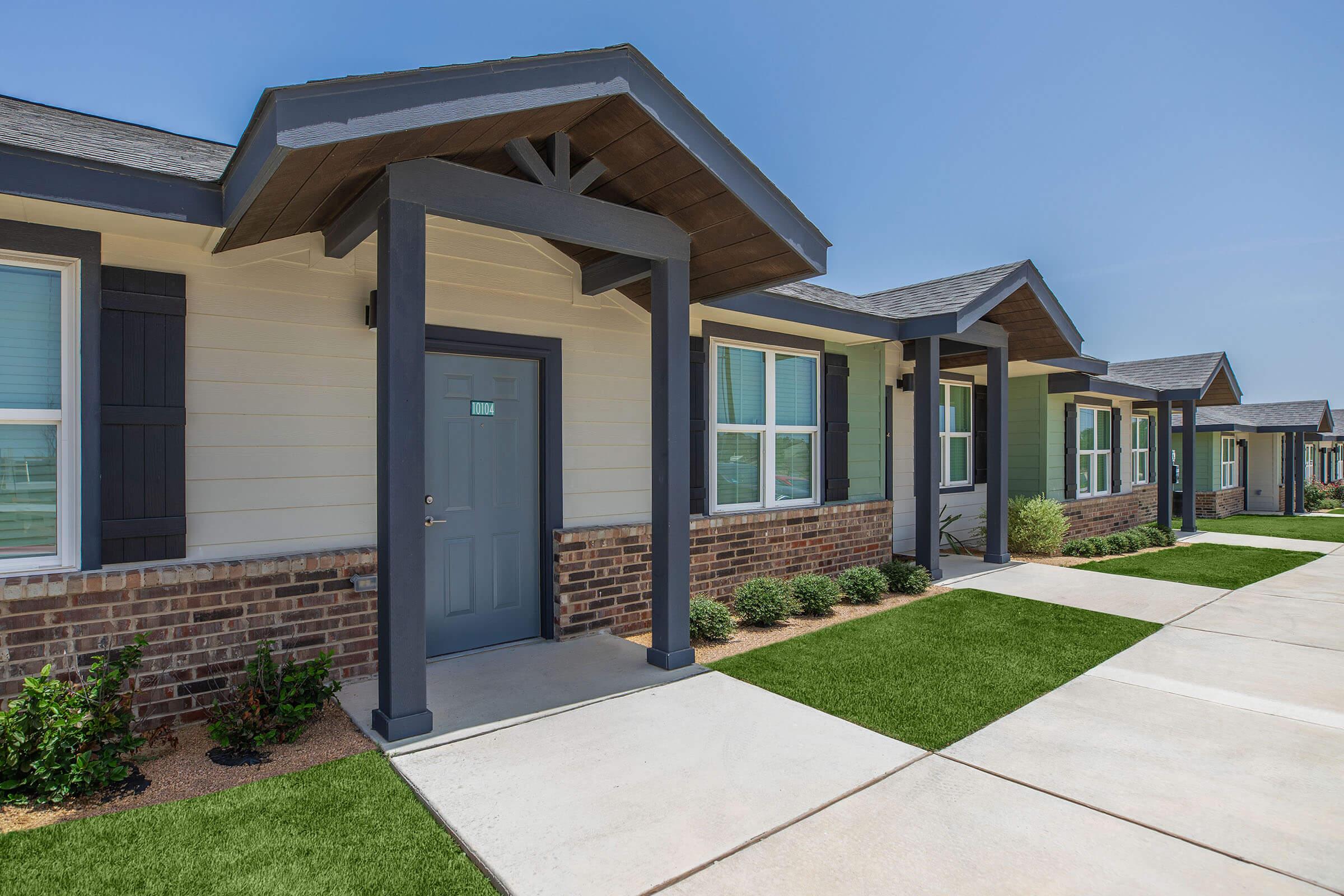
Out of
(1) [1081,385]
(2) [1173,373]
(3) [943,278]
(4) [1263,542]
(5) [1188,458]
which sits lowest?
(4) [1263,542]

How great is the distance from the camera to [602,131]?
12.5ft

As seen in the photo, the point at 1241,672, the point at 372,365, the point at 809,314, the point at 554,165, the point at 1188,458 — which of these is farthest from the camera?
the point at 1188,458

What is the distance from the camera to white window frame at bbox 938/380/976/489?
382 inches

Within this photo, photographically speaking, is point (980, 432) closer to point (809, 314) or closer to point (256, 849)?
point (809, 314)

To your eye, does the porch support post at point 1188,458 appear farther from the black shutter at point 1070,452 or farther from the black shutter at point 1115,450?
the black shutter at point 1070,452

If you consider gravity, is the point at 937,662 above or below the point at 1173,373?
below

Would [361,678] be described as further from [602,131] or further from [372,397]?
[602,131]

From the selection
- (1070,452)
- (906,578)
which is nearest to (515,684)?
(906,578)

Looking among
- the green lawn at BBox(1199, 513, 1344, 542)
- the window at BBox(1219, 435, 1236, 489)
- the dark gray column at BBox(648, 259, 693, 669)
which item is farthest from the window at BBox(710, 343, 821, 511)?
the window at BBox(1219, 435, 1236, 489)

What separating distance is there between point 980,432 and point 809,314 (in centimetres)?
501

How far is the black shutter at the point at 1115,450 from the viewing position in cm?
1326

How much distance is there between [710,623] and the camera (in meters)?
5.33

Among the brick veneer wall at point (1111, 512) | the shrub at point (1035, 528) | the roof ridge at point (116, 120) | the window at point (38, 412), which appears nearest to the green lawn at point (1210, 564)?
the shrub at point (1035, 528)

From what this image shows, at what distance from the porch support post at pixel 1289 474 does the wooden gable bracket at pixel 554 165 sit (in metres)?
25.4
